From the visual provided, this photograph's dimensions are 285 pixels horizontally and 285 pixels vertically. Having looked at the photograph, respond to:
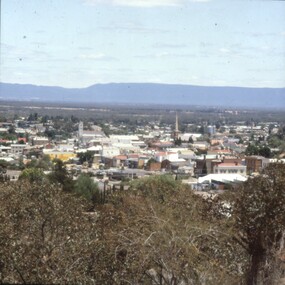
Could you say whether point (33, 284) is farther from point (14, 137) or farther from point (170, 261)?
point (14, 137)

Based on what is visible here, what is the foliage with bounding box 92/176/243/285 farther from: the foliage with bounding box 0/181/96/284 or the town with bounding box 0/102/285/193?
the town with bounding box 0/102/285/193

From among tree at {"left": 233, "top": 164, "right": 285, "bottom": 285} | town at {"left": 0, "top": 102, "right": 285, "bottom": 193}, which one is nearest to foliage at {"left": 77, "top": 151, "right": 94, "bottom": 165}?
town at {"left": 0, "top": 102, "right": 285, "bottom": 193}

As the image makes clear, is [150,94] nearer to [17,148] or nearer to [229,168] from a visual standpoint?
[17,148]

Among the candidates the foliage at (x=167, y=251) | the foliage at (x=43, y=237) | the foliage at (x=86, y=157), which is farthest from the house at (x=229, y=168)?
the foliage at (x=167, y=251)

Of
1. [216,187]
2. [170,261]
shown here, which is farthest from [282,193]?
[216,187]

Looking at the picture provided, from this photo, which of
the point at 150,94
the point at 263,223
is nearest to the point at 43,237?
the point at 263,223
